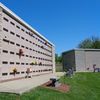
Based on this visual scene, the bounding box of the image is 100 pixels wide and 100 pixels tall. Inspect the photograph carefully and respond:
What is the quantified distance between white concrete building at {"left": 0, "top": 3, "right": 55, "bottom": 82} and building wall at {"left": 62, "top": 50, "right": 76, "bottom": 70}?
15344 millimetres

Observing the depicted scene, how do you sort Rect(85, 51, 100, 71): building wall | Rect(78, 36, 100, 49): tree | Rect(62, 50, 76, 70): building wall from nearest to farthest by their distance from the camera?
1. Rect(85, 51, 100, 71): building wall
2. Rect(62, 50, 76, 70): building wall
3. Rect(78, 36, 100, 49): tree

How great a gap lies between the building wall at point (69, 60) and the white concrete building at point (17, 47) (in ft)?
50.3

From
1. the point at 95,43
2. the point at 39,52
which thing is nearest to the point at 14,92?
the point at 39,52

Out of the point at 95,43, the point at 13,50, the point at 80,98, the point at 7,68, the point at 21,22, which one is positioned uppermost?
the point at 95,43

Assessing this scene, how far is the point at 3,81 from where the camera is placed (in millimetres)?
16250

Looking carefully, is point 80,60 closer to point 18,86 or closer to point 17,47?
point 17,47

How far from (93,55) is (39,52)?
1673cm

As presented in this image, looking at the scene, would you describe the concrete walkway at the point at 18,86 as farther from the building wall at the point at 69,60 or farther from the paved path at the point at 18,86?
the building wall at the point at 69,60

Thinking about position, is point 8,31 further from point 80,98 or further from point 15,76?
point 80,98

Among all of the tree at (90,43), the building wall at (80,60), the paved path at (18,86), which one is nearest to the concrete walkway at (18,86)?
the paved path at (18,86)

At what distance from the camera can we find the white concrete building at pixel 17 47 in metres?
16.6

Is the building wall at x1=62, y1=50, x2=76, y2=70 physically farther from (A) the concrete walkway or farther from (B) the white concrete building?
(A) the concrete walkway

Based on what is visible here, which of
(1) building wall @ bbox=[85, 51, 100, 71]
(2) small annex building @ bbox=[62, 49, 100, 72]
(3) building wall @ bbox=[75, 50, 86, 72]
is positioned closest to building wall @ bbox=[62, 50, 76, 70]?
(2) small annex building @ bbox=[62, 49, 100, 72]

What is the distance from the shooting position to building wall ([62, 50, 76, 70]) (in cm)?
4359
